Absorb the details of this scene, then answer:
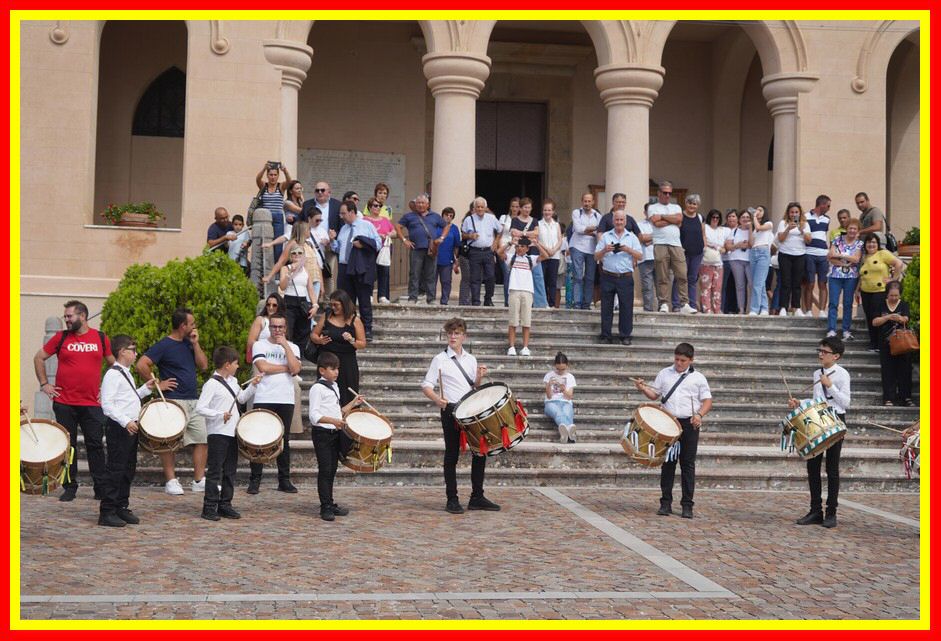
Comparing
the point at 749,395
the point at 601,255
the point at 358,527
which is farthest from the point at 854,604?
the point at 601,255

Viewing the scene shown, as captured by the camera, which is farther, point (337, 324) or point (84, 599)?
point (337, 324)

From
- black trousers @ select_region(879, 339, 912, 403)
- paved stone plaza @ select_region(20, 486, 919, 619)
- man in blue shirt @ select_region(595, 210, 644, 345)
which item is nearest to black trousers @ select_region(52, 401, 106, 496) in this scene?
paved stone plaza @ select_region(20, 486, 919, 619)

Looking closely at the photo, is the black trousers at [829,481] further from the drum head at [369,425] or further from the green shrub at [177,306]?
the green shrub at [177,306]

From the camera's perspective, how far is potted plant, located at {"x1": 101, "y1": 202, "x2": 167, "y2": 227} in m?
19.9

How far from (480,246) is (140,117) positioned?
30.2 feet

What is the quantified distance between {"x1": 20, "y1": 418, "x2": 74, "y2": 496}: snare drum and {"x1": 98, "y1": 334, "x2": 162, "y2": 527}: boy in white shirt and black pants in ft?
2.42

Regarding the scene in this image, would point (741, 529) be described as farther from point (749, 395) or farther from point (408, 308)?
point (408, 308)

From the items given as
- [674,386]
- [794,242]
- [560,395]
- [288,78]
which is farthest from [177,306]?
[794,242]

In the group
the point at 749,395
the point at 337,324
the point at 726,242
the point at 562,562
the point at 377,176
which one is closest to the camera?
the point at 562,562

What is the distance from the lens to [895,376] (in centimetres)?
1625

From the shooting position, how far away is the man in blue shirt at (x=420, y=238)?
17906 mm

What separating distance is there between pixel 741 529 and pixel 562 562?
2355mm

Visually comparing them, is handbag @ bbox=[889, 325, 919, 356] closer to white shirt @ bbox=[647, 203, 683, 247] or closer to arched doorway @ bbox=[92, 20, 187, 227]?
white shirt @ bbox=[647, 203, 683, 247]

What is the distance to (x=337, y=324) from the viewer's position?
1278 centimetres
